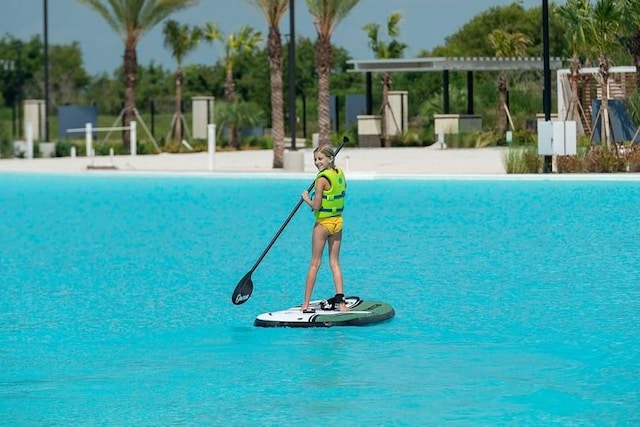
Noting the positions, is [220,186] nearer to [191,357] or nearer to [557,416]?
[191,357]

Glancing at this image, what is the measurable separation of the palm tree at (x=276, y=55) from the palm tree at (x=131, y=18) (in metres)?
16.0

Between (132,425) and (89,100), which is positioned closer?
(132,425)

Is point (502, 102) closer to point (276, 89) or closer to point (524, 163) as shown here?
point (276, 89)

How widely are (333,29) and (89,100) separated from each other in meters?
54.8

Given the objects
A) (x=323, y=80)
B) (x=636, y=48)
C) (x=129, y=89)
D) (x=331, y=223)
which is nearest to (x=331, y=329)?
(x=331, y=223)

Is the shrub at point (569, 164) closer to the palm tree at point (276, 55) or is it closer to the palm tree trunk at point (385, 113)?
the palm tree at point (276, 55)

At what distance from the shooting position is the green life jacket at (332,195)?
1311cm

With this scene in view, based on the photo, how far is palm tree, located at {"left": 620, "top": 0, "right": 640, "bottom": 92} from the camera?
126 feet

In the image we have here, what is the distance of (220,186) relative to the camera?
37.2m

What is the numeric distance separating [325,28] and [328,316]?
33303 mm

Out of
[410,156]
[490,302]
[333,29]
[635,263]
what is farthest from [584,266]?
[410,156]

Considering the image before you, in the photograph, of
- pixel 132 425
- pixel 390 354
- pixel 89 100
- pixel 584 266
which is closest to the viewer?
pixel 132 425

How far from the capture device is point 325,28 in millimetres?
46000

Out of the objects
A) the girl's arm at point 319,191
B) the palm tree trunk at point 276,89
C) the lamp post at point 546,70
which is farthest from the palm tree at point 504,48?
the girl's arm at point 319,191
